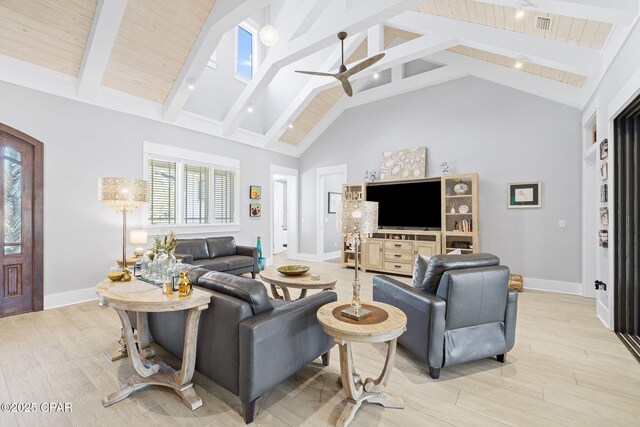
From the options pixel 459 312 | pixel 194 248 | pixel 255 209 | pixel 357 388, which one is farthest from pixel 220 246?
pixel 459 312

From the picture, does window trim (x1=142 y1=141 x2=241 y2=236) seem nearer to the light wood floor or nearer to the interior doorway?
the interior doorway

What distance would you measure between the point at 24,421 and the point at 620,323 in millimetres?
5269

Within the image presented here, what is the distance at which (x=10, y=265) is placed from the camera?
362cm

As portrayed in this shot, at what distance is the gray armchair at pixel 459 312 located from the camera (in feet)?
7.23

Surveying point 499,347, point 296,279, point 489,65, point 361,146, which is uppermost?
point 489,65

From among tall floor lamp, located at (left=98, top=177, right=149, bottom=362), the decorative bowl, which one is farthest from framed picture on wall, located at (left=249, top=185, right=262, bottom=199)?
tall floor lamp, located at (left=98, top=177, right=149, bottom=362)

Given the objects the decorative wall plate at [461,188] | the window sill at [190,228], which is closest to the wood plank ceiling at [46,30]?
the window sill at [190,228]

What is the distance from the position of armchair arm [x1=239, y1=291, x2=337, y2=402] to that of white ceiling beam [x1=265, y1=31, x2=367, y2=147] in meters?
4.91

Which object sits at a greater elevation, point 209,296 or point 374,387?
point 209,296

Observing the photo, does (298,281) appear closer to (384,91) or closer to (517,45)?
(517,45)

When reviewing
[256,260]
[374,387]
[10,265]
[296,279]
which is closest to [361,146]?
[256,260]

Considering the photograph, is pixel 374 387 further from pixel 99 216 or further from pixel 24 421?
pixel 99 216

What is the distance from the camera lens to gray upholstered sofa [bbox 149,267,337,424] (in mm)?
1716

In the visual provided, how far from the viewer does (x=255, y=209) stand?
6.91 metres
